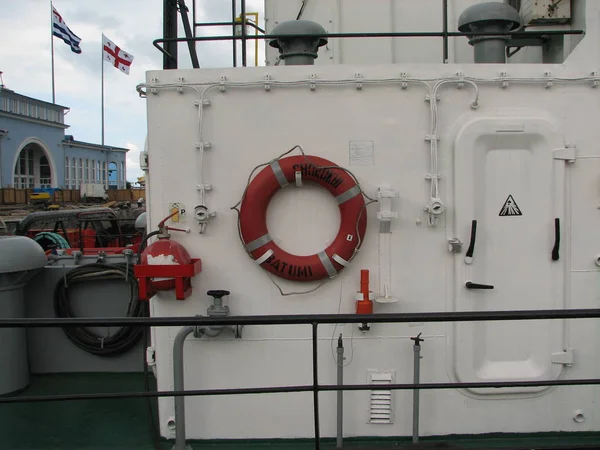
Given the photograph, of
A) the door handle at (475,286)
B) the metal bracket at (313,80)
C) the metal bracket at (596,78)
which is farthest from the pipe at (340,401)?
the metal bracket at (596,78)

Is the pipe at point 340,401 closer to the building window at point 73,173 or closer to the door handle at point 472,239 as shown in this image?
the door handle at point 472,239

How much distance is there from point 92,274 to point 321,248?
220cm

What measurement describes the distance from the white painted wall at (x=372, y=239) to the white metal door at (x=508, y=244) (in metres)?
0.01

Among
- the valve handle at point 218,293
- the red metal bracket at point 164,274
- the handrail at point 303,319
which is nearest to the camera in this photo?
the handrail at point 303,319

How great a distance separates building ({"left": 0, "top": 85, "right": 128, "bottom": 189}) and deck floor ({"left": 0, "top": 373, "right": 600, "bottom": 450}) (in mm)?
32582

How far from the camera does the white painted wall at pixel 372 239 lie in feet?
10.7

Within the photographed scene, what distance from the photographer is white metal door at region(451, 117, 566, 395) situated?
10.6ft

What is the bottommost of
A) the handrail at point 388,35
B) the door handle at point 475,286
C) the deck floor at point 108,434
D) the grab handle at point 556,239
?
the deck floor at point 108,434

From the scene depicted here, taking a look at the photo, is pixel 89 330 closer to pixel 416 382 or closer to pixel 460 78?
pixel 416 382

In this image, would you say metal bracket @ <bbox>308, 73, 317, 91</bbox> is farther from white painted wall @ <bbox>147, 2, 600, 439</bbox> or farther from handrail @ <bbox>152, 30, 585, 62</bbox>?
handrail @ <bbox>152, 30, 585, 62</bbox>

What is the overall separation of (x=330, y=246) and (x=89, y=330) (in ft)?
8.02

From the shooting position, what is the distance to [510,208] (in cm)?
326

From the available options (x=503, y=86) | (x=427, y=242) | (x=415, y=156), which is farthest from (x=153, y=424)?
(x=503, y=86)

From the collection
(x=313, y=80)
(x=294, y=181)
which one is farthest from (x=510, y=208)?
(x=313, y=80)
